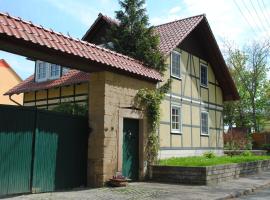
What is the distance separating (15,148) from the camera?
998cm

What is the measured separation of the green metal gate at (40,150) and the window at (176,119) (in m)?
7.40

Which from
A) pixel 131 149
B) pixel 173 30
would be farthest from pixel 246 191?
pixel 173 30

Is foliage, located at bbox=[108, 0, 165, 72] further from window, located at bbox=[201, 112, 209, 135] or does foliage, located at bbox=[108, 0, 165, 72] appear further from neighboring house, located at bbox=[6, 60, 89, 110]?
window, located at bbox=[201, 112, 209, 135]

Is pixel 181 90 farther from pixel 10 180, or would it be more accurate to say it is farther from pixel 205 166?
pixel 10 180

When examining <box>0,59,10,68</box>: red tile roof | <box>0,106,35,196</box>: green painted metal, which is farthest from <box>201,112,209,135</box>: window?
<box>0,59,10,68</box>: red tile roof

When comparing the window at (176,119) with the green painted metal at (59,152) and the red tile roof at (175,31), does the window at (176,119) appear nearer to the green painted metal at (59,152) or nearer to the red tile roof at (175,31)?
the red tile roof at (175,31)

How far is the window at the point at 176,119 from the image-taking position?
18.9 metres

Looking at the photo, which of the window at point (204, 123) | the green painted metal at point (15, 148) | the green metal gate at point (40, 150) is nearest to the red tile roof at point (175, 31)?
the window at point (204, 123)

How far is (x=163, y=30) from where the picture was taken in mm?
21406

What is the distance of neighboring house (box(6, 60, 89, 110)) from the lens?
17484mm

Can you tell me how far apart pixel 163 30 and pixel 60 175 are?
40.3 feet

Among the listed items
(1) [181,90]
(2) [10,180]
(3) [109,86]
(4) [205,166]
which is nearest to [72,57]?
(3) [109,86]

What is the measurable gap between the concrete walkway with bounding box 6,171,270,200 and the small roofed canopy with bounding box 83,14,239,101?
6942 mm

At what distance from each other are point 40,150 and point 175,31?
38.5 ft
